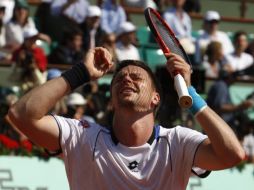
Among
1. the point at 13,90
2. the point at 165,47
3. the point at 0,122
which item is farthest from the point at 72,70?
the point at 13,90

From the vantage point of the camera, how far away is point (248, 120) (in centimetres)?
1441

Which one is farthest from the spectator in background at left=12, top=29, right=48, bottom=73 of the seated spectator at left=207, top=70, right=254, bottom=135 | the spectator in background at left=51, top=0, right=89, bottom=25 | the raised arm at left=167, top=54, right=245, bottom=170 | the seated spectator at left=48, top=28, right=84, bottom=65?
the raised arm at left=167, top=54, right=245, bottom=170

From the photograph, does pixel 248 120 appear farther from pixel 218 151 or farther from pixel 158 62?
pixel 218 151

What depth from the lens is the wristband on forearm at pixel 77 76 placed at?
19.7 ft

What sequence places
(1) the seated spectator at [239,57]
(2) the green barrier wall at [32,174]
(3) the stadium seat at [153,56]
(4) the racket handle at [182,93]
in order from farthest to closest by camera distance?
(1) the seated spectator at [239,57] → (3) the stadium seat at [153,56] → (2) the green barrier wall at [32,174] → (4) the racket handle at [182,93]

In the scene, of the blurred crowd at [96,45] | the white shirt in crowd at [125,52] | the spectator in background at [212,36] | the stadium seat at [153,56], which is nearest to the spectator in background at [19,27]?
the blurred crowd at [96,45]

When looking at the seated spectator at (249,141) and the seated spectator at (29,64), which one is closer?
the seated spectator at (29,64)

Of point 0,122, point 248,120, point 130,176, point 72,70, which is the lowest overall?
point 248,120

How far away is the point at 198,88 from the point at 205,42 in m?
2.08

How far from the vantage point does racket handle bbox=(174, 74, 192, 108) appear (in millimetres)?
5586

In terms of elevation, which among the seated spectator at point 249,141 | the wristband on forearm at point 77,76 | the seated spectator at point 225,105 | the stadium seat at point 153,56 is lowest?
the seated spectator at point 249,141

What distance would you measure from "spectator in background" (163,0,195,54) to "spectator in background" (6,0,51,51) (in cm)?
234

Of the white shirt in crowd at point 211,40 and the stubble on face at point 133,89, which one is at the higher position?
the stubble on face at point 133,89

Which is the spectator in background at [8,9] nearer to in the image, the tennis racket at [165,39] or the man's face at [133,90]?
the tennis racket at [165,39]
